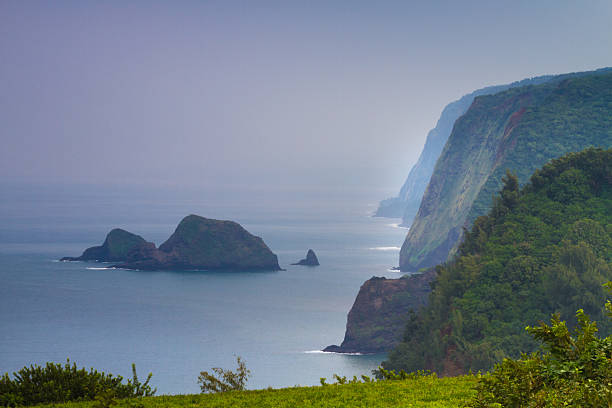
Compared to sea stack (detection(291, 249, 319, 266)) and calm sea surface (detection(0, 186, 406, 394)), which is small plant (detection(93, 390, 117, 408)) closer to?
calm sea surface (detection(0, 186, 406, 394))

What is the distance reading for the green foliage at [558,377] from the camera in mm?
11648

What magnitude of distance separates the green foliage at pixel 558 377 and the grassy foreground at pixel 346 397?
8.65ft

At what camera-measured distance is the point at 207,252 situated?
16062 centimetres

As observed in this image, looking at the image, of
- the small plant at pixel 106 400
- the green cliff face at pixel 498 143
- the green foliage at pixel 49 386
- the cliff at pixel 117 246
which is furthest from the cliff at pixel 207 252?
the small plant at pixel 106 400

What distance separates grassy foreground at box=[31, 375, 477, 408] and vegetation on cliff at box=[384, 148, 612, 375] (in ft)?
73.3

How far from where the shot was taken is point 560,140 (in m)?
102

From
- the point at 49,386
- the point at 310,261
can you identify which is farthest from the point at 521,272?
the point at 310,261

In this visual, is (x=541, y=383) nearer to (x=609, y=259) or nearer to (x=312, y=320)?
(x=609, y=259)

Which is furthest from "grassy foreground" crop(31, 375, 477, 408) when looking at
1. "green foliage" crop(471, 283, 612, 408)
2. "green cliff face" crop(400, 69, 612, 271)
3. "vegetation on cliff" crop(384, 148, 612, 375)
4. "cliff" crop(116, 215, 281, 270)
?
"cliff" crop(116, 215, 281, 270)

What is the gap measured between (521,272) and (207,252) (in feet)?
391

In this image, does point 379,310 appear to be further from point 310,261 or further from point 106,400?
point 310,261

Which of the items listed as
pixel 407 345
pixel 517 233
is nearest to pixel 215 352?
pixel 407 345

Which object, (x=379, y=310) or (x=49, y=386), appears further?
(x=379, y=310)

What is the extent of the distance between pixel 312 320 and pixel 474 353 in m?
68.4
